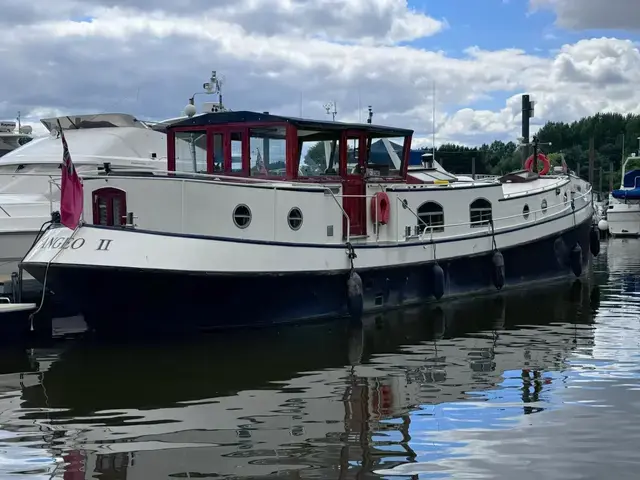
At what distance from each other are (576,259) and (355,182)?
7057 mm

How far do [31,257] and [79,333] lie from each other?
5.42 feet

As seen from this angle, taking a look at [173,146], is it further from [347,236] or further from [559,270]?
[559,270]

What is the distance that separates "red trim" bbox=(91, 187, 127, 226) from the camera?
39.1ft

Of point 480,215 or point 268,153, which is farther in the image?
point 480,215

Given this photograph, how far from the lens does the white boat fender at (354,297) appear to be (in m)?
12.6

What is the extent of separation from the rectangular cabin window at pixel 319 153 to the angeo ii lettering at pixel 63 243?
423 centimetres

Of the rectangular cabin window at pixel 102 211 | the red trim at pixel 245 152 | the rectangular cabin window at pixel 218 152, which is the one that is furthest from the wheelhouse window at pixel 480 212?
the rectangular cabin window at pixel 102 211

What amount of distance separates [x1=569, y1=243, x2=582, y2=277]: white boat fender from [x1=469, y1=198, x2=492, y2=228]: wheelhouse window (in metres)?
3.39

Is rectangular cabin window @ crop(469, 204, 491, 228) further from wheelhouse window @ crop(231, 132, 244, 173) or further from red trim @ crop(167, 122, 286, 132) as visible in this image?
wheelhouse window @ crop(231, 132, 244, 173)

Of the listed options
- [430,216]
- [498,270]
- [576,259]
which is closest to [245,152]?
[430,216]

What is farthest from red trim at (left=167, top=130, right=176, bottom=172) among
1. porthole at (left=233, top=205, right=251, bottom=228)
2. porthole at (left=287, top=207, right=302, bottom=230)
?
porthole at (left=287, top=207, right=302, bottom=230)

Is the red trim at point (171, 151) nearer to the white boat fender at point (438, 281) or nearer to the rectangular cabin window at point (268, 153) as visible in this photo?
the rectangular cabin window at point (268, 153)

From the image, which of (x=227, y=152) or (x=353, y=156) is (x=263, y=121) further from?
(x=353, y=156)

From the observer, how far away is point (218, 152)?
13562 mm
